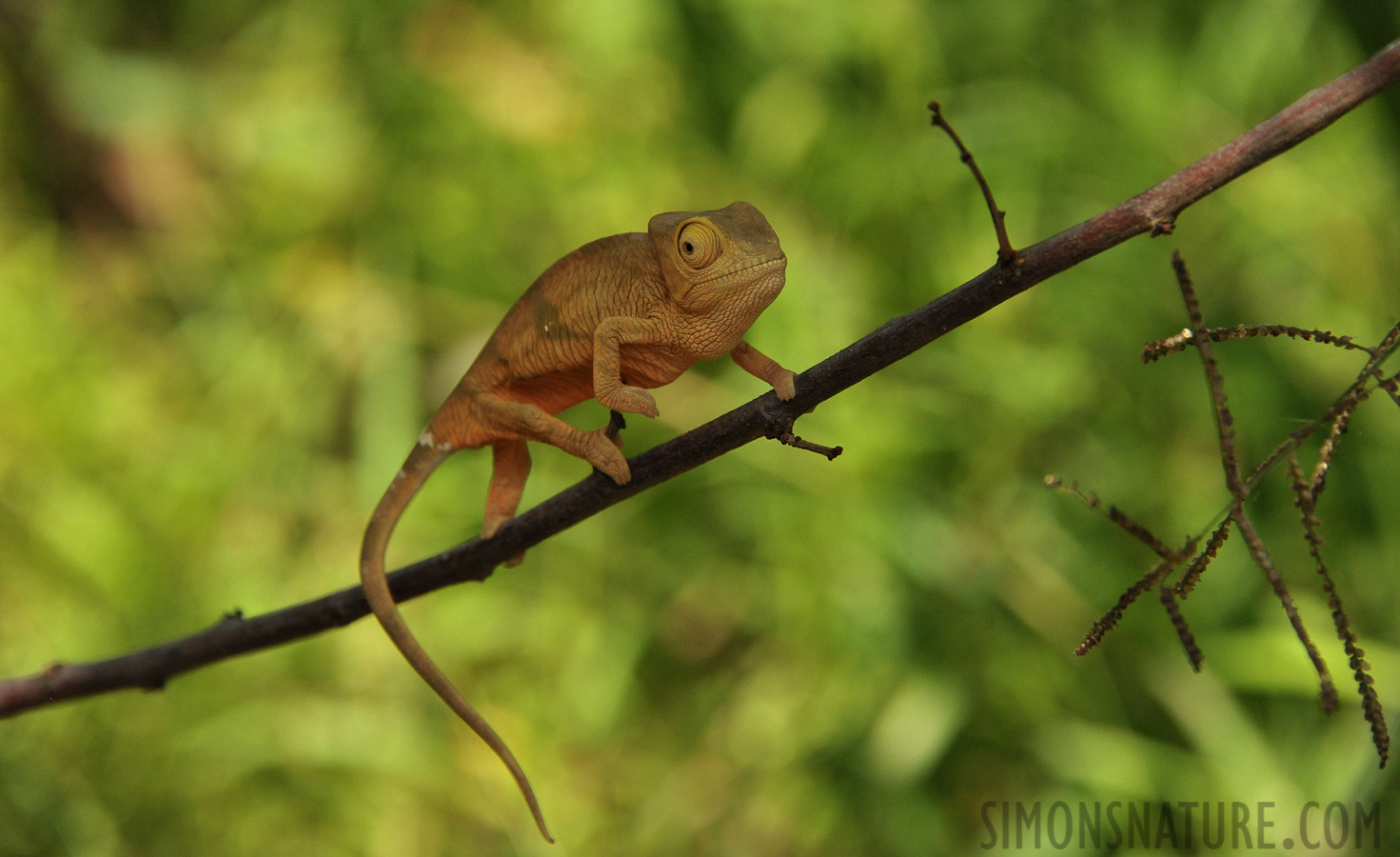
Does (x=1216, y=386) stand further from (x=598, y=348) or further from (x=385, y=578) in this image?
(x=385, y=578)

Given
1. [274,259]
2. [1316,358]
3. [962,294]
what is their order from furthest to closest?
[274,259]
[1316,358]
[962,294]

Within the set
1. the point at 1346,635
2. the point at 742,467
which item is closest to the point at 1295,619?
the point at 1346,635

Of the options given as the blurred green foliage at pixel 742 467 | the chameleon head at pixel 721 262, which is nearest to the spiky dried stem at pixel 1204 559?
the chameleon head at pixel 721 262

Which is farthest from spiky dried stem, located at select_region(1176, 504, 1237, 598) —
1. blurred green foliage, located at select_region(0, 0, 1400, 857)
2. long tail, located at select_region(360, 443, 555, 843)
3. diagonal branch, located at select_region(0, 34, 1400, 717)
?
blurred green foliage, located at select_region(0, 0, 1400, 857)

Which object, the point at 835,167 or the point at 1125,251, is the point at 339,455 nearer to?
the point at 835,167

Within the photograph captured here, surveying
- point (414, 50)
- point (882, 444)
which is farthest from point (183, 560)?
point (882, 444)

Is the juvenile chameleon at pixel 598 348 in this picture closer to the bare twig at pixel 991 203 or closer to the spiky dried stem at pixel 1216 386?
the bare twig at pixel 991 203
